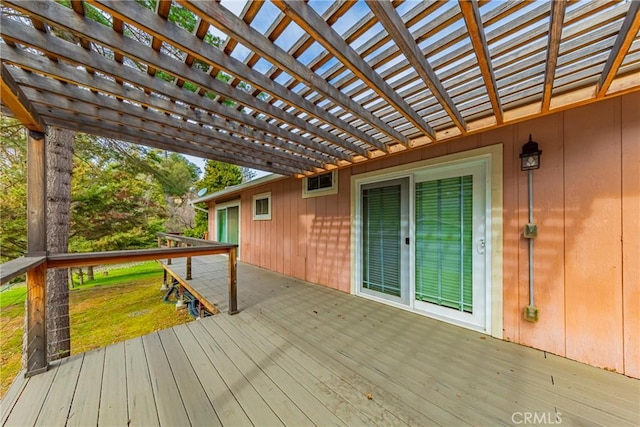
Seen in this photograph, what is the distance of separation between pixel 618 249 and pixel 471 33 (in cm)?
214

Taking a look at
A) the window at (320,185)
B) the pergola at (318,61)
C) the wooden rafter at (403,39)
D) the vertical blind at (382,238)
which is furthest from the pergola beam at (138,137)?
the wooden rafter at (403,39)

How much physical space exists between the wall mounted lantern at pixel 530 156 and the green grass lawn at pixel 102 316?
6283 mm

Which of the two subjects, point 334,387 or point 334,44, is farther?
point 334,387

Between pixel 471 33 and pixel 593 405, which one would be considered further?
pixel 593 405

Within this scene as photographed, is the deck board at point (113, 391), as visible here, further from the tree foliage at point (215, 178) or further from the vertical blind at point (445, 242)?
the tree foliage at point (215, 178)

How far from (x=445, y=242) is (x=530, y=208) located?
2.81 feet

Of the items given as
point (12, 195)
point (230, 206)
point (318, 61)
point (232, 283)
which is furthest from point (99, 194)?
point (318, 61)

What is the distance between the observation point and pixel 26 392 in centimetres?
163

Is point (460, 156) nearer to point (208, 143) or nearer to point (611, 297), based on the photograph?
point (611, 297)

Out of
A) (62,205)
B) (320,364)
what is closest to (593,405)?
(320,364)

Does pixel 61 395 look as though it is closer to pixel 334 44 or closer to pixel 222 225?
pixel 334 44

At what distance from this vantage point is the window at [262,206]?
5972 millimetres

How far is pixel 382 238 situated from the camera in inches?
135

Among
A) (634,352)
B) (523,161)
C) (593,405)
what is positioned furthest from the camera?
(523,161)
